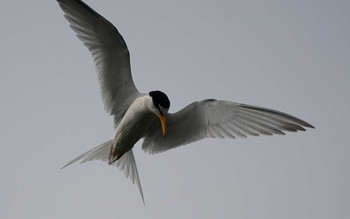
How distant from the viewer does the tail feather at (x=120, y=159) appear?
16.4 ft

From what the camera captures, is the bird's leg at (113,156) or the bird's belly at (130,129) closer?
the bird's belly at (130,129)

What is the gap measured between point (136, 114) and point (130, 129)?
0.56 feet

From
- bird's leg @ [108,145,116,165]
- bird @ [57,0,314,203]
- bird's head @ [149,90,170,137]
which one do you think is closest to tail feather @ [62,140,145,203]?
bird @ [57,0,314,203]

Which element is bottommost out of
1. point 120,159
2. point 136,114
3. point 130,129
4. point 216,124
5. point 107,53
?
point 120,159

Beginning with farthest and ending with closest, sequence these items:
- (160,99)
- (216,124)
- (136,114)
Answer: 1. (216,124)
2. (136,114)
3. (160,99)

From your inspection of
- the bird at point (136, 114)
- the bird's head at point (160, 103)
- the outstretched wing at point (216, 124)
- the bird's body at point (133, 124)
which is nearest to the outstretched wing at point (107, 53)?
the bird at point (136, 114)

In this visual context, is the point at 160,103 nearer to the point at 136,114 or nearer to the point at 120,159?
the point at 136,114

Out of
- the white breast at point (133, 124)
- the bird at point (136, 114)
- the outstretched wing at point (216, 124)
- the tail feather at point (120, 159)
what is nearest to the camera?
the outstretched wing at point (216, 124)

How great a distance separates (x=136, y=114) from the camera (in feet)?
14.8

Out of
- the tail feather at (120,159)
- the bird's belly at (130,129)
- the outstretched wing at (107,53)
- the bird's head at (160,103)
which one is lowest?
A: the tail feather at (120,159)

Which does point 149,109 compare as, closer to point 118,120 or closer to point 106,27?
point 118,120

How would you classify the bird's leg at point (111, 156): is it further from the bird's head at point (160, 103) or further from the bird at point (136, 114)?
the bird's head at point (160, 103)

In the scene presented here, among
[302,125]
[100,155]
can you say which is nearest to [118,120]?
[100,155]

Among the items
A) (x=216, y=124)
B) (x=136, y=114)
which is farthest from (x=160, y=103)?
(x=216, y=124)
